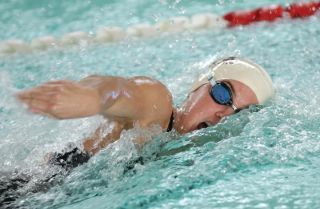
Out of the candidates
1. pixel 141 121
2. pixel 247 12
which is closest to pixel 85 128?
pixel 141 121

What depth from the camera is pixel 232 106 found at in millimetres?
2371

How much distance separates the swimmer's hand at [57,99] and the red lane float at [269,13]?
11.3ft

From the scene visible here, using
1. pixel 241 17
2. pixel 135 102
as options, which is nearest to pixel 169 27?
pixel 241 17

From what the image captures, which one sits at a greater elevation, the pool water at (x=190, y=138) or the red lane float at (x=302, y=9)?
the red lane float at (x=302, y=9)

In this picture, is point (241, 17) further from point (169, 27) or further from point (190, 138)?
point (190, 138)

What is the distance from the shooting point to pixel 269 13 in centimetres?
497

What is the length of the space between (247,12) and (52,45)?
6.01 ft

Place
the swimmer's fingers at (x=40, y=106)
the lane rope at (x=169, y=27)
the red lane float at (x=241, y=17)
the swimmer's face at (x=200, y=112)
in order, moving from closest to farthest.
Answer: the swimmer's fingers at (x=40, y=106) < the swimmer's face at (x=200, y=112) < the lane rope at (x=169, y=27) < the red lane float at (x=241, y=17)

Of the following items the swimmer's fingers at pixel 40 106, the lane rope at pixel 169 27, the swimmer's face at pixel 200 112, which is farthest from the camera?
the lane rope at pixel 169 27

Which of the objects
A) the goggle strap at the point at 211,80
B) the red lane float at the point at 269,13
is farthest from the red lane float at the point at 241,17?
the goggle strap at the point at 211,80

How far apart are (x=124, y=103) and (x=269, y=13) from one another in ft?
11.3

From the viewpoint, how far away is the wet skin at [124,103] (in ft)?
5.12

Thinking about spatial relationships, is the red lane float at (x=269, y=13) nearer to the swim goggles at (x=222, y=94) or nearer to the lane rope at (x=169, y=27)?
the lane rope at (x=169, y=27)

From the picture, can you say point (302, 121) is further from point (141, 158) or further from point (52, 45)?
point (52, 45)
